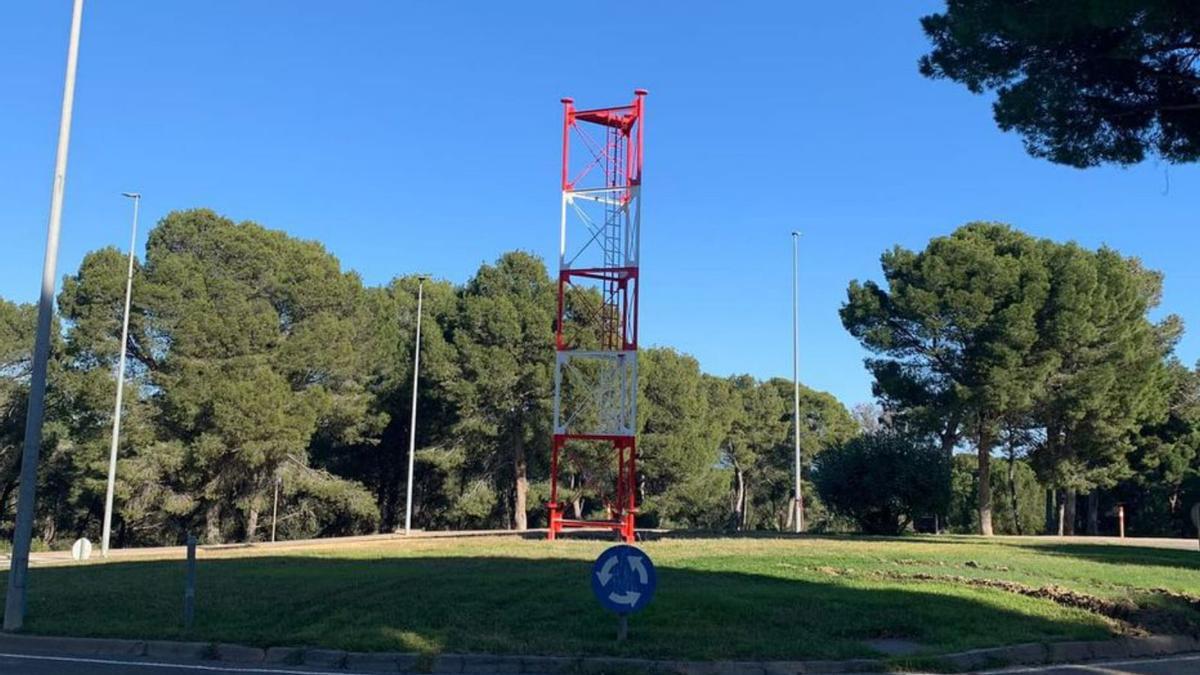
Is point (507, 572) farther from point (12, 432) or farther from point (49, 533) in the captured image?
point (49, 533)

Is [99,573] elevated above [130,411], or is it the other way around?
[130,411]

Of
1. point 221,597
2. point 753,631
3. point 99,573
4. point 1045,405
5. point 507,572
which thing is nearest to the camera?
point 753,631

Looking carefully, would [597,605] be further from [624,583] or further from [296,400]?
[296,400]

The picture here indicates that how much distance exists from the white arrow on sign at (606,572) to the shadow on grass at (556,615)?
0.62 meters

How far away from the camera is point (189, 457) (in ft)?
123

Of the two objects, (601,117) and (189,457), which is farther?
(189,457)

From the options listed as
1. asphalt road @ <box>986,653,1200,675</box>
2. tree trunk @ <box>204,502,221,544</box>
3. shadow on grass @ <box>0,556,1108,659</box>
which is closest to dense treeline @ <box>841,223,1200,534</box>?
shadow on grass @ <box>0,556,1108,659</box>

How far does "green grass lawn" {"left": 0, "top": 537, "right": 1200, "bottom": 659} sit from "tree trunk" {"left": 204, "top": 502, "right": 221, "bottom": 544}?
22.6m

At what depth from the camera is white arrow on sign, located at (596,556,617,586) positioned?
9617 millimetres

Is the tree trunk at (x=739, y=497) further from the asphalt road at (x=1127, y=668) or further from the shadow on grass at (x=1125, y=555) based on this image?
the asphalt road at (x=1127, y=668)

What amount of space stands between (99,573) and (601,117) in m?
17.2

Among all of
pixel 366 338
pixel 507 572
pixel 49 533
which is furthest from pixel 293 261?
pixel 507 572

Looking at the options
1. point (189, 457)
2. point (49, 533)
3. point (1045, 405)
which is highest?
point (1045, 405)

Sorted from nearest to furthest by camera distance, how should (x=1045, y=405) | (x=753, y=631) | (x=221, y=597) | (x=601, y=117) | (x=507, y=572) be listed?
1. (x=753, y=631)
2. (x=221, y=597)
3. (x=507, y=572)
4. (x=601, y=117)
5. (x=1045, y=405)
